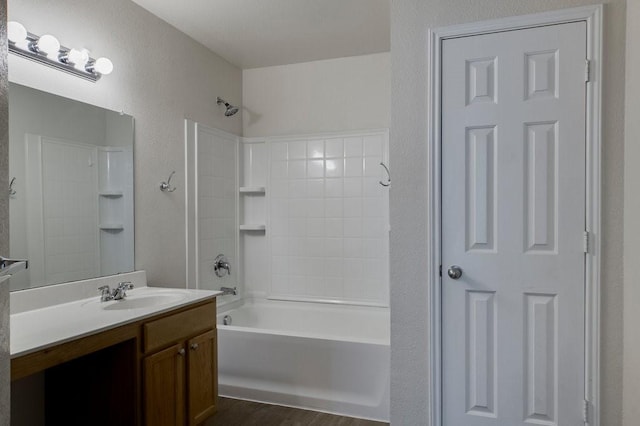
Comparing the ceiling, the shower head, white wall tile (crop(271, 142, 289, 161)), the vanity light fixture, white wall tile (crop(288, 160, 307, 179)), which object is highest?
the ceiling

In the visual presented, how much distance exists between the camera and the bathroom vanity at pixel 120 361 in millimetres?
Answer: 1755

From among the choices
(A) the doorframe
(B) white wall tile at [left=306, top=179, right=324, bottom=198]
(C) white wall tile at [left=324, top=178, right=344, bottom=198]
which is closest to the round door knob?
(A) the doorframe

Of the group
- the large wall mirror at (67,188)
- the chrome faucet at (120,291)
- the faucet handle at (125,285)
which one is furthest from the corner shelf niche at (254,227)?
the chrome faucet at (120,291)

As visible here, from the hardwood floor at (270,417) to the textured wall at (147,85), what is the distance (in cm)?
95

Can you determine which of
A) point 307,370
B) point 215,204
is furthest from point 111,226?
point 307,370

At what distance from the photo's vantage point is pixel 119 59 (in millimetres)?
2645

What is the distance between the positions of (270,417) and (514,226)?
1858 mm

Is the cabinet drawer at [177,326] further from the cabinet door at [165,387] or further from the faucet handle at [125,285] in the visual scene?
the faucet handle at [125,285]

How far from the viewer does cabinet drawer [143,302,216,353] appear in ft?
6.56

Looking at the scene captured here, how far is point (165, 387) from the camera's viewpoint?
2094 millimetres

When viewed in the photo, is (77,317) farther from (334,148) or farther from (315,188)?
(334,148)

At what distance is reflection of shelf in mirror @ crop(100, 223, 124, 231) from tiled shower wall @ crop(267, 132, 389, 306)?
1560mm

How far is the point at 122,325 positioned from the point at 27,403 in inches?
28.5

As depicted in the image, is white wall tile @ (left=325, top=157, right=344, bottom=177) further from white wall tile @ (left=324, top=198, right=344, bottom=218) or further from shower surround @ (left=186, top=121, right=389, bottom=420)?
white wall tile @ (left=324, top=198, right=344, bottom=218)
